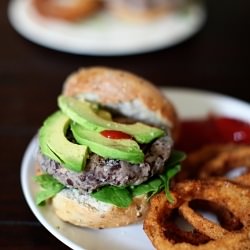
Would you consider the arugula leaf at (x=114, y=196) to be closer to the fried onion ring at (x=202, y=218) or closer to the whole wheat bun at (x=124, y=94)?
the fried onion ring at (x=202, y=218)

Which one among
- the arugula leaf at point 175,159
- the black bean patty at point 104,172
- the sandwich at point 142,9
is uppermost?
the sandwich at point 142,9

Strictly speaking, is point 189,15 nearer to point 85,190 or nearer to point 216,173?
point 216,173

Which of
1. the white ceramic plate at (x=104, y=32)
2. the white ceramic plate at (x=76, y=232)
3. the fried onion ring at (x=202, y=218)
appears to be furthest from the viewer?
the white ceramic plate at (x=104, y=32)

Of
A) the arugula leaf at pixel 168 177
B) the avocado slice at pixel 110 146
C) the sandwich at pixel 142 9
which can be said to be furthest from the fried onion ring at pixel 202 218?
the sandwich at pixel 142 9

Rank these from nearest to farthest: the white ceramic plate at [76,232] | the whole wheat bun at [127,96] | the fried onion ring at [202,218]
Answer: the fried onion ring at [202,218]
the white ceramic plate at [76,232]
the whole wheat bun at [127,96]

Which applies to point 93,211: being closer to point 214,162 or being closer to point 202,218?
point 202,218

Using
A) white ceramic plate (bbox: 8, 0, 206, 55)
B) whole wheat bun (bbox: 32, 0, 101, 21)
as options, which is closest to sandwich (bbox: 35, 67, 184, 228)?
white ceramic plate (bbox: 8, 0, 206, 55)

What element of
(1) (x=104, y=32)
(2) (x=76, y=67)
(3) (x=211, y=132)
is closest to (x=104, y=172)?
(3) (x=211, y=132)
